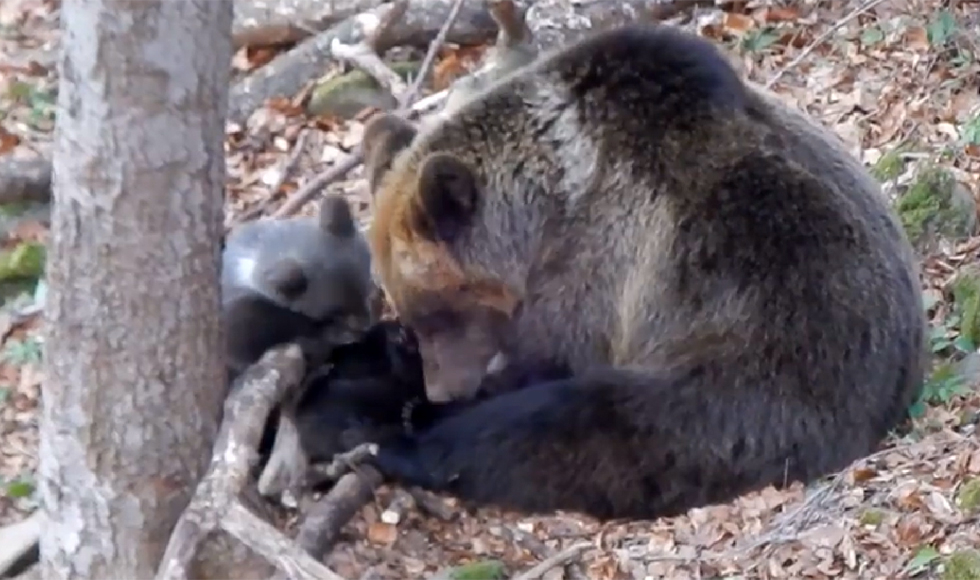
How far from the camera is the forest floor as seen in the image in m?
4.58

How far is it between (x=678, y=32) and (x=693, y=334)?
126 cm

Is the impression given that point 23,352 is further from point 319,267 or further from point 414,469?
point 414,469

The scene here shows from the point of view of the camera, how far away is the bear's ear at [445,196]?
17.4ft

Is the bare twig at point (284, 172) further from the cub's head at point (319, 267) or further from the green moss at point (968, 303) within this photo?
the green moss at point (968, 303)

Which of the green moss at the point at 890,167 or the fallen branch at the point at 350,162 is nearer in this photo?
the green moss at the point at 890,167

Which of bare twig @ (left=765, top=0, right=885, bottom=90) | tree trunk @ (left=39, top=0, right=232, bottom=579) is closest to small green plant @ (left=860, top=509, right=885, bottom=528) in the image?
tree trunk @ (left=39, top=0, right=232, bottom=579)

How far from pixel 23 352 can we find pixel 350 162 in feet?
6.56

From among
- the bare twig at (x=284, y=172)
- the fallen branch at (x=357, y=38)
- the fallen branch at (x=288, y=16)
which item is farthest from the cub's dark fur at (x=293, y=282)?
the fallen branch at (x=288, y=16)

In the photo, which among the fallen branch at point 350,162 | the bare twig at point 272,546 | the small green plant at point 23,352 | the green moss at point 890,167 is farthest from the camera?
the fallen branch at point 350,162

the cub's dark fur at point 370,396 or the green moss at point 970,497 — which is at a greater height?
the green moss at point 970,497

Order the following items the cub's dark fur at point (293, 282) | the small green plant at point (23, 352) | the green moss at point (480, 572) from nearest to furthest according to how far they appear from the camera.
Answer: the green moss at point (480, 572)
the cub's dark fur at point (293, 282)
the small green plant at point (23, 352)

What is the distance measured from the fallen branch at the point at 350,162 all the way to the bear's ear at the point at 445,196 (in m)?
1.07

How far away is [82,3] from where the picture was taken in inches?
154

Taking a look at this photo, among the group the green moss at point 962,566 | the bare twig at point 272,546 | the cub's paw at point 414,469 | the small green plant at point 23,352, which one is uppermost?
the bare twig at point 272,546
